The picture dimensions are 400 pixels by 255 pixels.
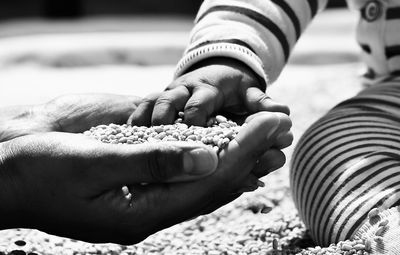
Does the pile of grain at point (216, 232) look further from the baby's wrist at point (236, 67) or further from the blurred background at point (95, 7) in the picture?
the blurred background at point (95, 7)

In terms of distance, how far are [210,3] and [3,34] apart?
246 cm

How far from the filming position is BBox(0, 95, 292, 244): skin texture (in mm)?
1131

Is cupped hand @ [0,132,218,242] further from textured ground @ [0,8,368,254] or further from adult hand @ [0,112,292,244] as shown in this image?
textured ground @ [0,8,368,254]

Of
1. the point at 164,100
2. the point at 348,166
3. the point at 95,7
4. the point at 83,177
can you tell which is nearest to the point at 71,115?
the point at 164,100

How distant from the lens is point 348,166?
54.9 inches

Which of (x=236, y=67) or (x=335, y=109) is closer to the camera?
(x=236, y=67)

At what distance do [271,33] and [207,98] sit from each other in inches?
14.0

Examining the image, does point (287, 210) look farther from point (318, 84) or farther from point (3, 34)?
point (3, 34)

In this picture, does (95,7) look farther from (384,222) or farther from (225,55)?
(384,222)

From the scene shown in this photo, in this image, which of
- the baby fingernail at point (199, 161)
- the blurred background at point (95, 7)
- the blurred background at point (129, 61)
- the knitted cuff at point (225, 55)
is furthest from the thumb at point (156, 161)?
the blurred background at point (95, 7)

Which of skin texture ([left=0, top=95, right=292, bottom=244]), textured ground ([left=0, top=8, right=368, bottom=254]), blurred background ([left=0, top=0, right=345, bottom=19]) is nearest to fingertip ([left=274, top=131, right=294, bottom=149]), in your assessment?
skin texture ([left=0, top=95, right=292, bottom=244])

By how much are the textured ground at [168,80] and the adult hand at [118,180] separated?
0.21m

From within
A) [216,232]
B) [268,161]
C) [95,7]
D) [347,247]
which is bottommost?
[95,7]

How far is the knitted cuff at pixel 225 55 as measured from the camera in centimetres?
146
